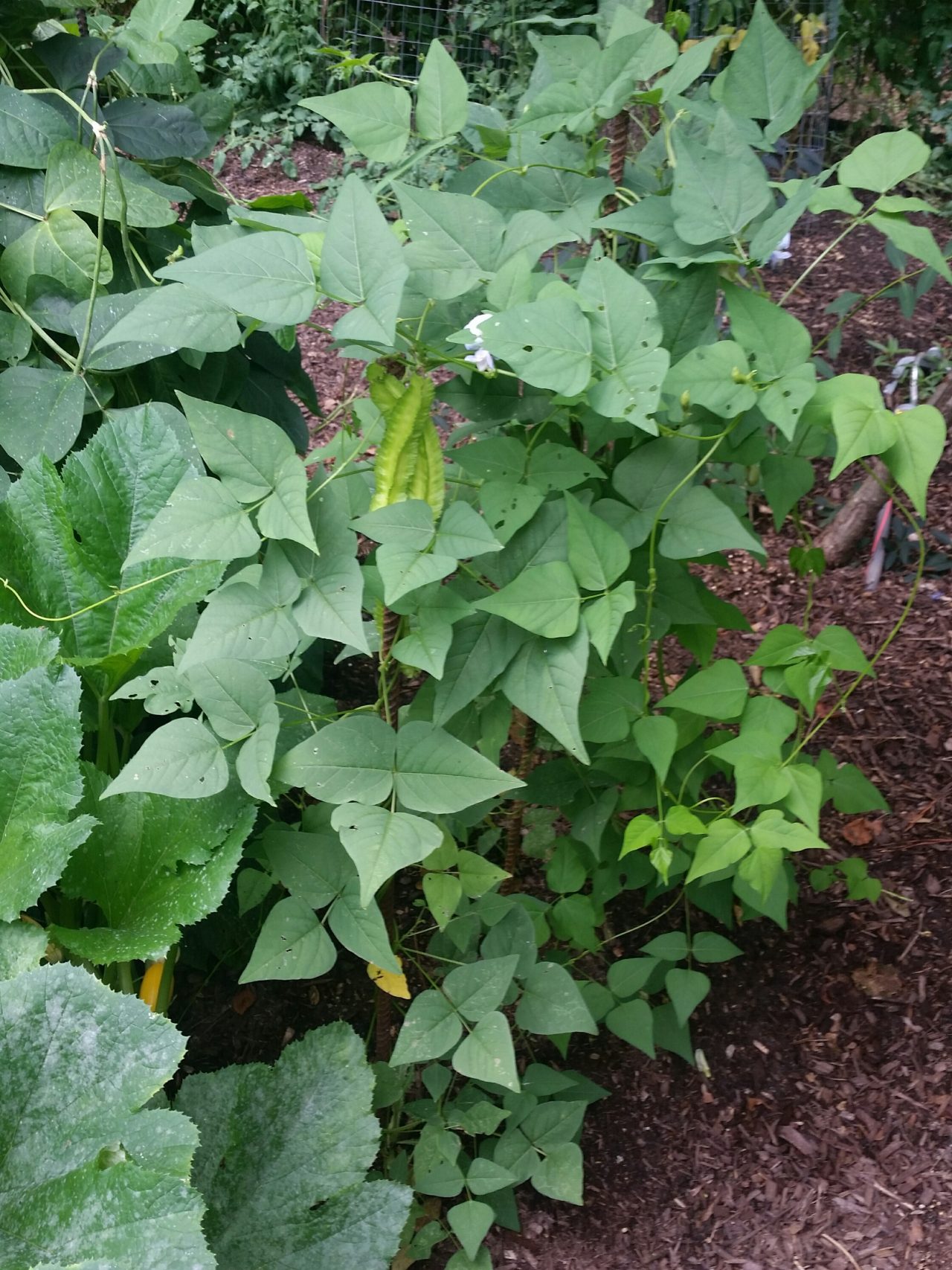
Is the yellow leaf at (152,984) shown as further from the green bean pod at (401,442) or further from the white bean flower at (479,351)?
→ the white bean flower at (479,351)

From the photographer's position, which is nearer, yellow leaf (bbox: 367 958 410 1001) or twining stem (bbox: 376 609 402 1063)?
twining stem (bbox: 376 609 402 1063)

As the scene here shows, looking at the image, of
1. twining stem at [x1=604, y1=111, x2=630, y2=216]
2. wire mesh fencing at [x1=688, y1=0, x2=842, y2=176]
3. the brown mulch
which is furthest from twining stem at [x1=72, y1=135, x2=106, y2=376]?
wire mesh fencing at [x1=688, y1=0, x2=842, y2=176]

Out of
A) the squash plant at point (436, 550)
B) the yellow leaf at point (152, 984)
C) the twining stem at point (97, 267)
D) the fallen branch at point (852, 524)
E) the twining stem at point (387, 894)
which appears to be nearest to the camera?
the squash plant at point (436, 550)

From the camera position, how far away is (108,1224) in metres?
1.15

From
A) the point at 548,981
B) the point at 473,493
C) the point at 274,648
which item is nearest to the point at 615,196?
the point at 473,493

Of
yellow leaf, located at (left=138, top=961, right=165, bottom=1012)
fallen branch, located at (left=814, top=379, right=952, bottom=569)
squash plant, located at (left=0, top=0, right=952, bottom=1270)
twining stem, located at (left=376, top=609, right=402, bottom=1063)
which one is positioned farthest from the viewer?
fallen branch, located at (left=814, top=379, right=952, bottom=569)

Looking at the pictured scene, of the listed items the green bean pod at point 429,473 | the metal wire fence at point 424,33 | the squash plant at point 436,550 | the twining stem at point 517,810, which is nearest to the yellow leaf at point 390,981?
the squash plant at point 436,550

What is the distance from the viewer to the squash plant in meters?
1.12

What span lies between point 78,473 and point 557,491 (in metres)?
0.83

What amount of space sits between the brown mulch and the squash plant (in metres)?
0.11

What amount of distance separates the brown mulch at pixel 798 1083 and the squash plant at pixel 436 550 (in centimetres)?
11

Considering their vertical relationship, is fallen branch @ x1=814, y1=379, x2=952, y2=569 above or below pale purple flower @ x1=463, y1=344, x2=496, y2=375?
below

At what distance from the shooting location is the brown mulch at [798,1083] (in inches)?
64.4

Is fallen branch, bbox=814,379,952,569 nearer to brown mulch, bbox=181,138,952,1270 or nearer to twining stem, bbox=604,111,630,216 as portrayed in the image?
brown mulch, bbox=181,138,952,1270
